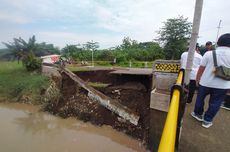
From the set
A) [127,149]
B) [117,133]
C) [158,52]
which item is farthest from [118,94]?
[158,52]

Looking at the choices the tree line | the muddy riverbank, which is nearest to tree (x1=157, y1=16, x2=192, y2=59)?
the tree line

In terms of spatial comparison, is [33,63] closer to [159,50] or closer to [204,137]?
[204,137]

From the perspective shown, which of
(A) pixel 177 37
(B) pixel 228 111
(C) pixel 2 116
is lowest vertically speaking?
(C) pixel 2 116

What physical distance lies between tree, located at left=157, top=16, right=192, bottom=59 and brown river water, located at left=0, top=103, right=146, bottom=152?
16777mm

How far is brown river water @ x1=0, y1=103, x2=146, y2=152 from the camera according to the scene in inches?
169

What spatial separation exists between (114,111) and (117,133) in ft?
2.49

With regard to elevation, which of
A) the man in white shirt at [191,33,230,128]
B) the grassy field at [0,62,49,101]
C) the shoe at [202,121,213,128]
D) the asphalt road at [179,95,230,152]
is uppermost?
the man in white shirt at [191,33,230,128]

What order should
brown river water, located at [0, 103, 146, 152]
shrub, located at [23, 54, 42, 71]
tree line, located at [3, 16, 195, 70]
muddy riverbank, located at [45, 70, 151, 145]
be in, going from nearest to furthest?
brown river water, located at [0, 103, 146, 152] → muddy riverbank, located at [45, 70, 151, 145] → shrub, located at [23, 54, 42, 71] → tree line, located at [3, 16, 195, 70]

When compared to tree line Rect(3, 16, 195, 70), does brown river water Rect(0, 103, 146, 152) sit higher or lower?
lower

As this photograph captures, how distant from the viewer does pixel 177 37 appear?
20.0 meters

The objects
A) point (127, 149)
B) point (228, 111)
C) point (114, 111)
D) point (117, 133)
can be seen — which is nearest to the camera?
point (228, 111)

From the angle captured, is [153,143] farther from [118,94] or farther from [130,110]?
[118,94]

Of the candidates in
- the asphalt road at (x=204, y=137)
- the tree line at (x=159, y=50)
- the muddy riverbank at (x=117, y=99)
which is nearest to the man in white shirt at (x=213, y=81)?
the asphalt road at (x=204, y=137)

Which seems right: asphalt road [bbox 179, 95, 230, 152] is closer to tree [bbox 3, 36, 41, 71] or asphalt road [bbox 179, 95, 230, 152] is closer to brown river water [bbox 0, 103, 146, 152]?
brown river water [bbox 0, 103, 146, 152]
